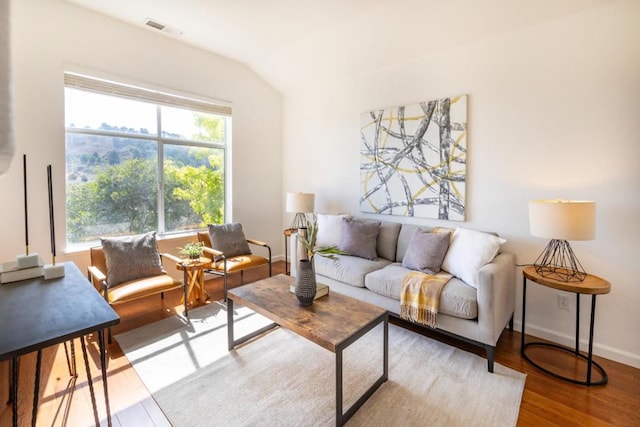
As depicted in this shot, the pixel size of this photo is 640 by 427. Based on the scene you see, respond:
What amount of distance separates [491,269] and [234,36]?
3.55 metres

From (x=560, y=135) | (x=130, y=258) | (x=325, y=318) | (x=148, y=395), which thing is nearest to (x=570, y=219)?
(x=560, y=135)

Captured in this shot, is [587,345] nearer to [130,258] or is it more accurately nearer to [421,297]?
[421,297]

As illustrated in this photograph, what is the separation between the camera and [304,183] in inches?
183

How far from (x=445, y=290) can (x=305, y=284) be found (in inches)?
43.2

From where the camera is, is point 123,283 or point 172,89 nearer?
point 123,283

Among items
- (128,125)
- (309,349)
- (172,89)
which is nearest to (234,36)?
(172,89)

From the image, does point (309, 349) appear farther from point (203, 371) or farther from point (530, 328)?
point (530, 328)

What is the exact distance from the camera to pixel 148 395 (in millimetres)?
1930

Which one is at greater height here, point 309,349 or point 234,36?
point 234,36

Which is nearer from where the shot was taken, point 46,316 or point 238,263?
point 46,316

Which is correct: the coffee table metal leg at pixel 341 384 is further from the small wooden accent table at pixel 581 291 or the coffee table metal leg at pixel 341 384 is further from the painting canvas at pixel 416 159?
the painting canvas at pixel 416 159

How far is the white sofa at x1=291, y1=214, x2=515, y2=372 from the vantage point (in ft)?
7.16

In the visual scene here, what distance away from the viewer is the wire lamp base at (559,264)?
7.36 feet

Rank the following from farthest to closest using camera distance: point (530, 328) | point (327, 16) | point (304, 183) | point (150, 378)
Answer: point (304, 183), point (327, 16), point (530, 328), point (150, 378)
